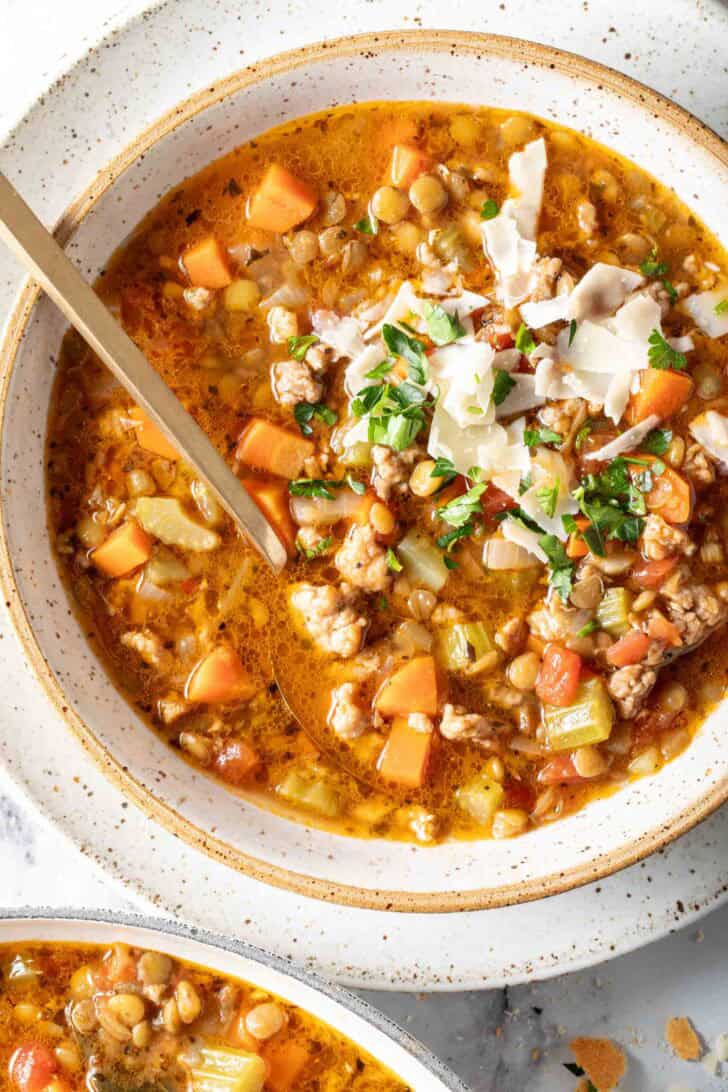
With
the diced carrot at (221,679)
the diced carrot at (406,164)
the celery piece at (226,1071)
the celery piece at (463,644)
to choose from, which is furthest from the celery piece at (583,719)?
the diced carrot at (406,164)

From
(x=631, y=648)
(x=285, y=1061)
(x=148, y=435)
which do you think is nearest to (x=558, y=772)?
(x=631, y=648)

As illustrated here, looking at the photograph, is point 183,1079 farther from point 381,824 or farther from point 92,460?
point 92,460

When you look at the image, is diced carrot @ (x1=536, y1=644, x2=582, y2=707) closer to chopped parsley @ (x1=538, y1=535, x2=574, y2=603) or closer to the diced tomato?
chopped parsley @ (x1=538, y1=535, x2=574, y2=603)

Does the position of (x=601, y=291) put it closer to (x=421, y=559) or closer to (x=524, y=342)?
(x=524, y=342)

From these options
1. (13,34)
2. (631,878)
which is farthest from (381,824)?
(13,34)

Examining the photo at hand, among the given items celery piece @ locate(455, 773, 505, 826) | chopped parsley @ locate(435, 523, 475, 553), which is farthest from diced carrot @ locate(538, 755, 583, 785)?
chopped parsley @ locate(435, 523, 475, 553)
